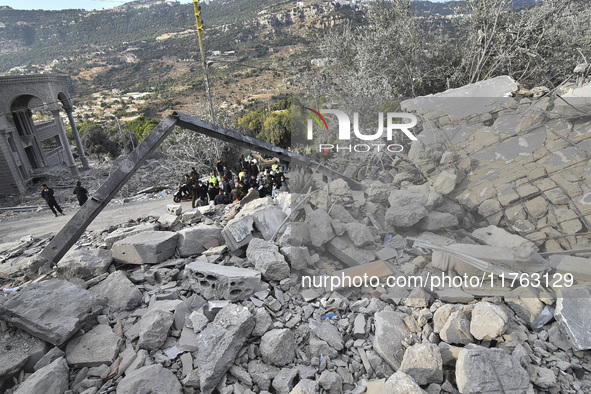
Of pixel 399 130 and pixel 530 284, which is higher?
pixel 399 130

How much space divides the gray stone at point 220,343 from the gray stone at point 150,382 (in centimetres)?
26

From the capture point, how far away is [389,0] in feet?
42.0

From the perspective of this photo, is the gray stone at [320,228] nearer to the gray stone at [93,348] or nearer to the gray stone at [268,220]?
the gray stone at [268,220]

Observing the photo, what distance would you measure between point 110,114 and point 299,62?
1844 inches

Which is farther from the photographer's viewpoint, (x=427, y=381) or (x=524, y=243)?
(x=524, y=243)

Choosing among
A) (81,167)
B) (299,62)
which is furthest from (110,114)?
(299,62)

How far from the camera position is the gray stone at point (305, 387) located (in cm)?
263

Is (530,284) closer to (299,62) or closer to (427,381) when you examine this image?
(427,381)

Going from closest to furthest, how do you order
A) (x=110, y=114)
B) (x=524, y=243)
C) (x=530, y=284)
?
(x=530, y=284), (x=524, y=243), (x=110, y=114)

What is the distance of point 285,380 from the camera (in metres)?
2.85

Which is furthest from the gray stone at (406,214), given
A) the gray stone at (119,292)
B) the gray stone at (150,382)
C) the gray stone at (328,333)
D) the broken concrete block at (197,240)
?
the gray stone at (119,292)

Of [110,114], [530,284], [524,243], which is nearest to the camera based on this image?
[530,284]

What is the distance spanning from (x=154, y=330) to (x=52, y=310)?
3.75 feet

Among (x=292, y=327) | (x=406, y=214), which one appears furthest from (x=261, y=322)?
(x=406, y=214)
